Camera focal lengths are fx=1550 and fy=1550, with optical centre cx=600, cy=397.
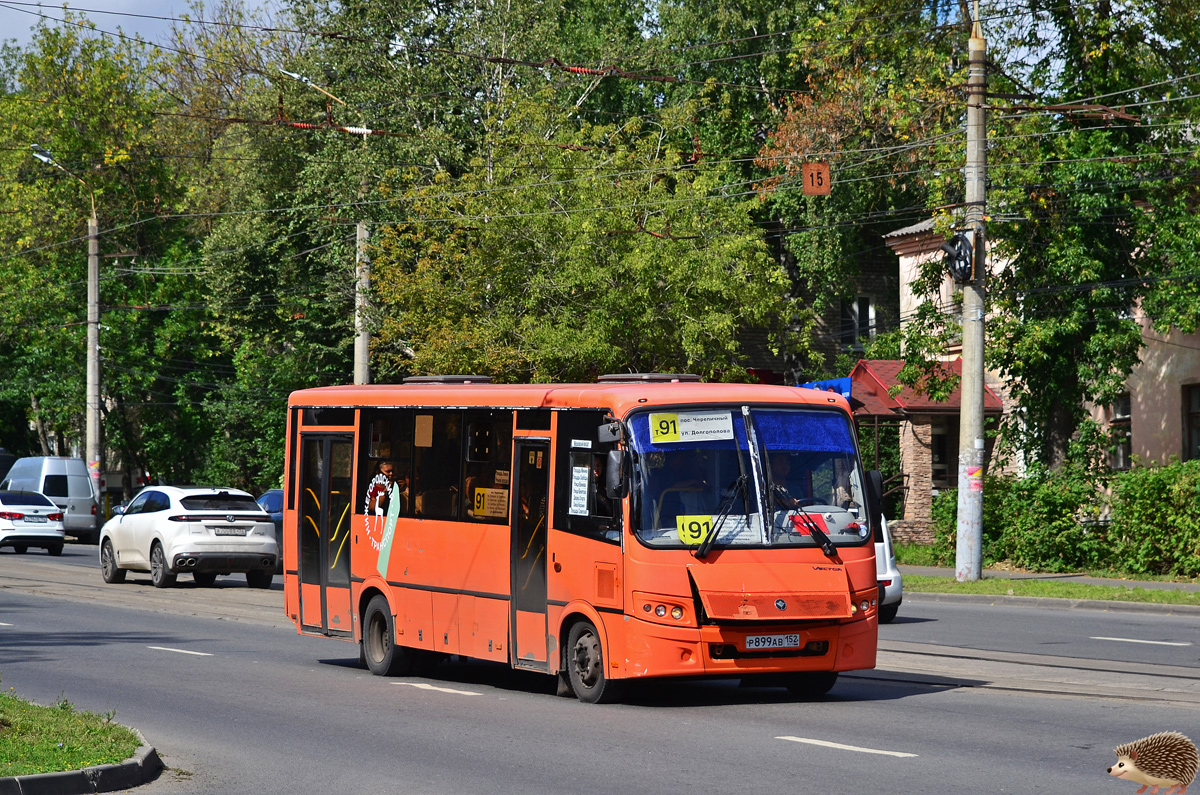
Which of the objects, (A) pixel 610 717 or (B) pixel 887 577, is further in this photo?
(B) pixel 887 577

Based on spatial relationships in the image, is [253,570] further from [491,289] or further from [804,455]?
[804,455]

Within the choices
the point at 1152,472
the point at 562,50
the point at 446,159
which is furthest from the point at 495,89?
the point at 1152,472

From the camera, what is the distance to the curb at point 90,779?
804 cm

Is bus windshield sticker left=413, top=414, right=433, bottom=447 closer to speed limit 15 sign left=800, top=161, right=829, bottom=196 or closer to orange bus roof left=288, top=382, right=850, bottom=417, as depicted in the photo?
orange bus roof left=288, top=382, right=850, bottom=417

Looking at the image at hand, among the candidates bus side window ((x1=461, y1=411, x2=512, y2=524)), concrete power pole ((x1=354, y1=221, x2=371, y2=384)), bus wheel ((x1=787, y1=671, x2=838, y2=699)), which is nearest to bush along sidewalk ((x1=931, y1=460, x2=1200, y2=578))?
concrete power pole ((x1=354, y1=221, x2=371, y2=384))

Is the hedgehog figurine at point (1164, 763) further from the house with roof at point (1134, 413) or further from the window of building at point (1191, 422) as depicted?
the window of building at point (1191, 422)

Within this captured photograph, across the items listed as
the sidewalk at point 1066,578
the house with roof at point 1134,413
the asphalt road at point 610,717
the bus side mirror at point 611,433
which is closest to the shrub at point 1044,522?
the sidewalk at point 1066,578

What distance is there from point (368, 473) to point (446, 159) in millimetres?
25094

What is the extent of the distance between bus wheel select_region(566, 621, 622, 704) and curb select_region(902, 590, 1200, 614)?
40.0 feet

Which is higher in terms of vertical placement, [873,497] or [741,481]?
[741,481]

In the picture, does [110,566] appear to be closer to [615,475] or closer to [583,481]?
[583,481]

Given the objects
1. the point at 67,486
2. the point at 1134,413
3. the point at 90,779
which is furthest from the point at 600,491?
the point at 67,486

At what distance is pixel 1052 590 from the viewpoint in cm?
2397

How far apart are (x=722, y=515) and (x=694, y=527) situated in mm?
236
